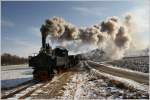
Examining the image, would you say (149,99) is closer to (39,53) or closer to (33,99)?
(33,99)

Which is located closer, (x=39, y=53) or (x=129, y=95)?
(x=129, y=95)

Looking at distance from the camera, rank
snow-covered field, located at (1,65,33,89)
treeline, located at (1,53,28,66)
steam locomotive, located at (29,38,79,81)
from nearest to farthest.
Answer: snow-covered field, located at (1,65,33,89), steam locomotive, located at (29,38,79,81), treeline, located at (1,53,28,66)

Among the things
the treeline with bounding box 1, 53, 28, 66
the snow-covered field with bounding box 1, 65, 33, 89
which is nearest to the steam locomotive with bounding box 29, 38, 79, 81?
the snow-covered field with bounding box 1, 65, 33, 89

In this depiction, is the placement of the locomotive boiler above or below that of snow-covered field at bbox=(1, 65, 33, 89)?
above

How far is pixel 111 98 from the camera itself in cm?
1639

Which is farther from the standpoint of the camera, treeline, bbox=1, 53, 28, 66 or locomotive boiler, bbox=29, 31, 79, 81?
treeline, bbox=1, 53, 28, 66

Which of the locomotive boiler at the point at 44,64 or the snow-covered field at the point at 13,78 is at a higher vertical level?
the locomotive boiler at the point at 44,64

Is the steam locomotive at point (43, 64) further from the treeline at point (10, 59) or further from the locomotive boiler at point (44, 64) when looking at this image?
the treeline at point (10, 59)

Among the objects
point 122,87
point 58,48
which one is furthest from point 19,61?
point 122,87

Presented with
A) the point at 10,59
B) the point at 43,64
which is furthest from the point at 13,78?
the point at 10,59

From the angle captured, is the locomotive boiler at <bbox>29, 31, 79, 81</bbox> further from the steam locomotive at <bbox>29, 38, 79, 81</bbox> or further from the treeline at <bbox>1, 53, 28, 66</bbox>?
the treeline at <bbox>1, 53, 28, 66</bbox>

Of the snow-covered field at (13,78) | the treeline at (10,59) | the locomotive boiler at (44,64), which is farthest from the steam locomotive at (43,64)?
the treeline at (10,59)

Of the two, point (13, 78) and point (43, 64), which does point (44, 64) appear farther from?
point (13, 78)

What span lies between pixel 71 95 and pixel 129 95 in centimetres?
369
